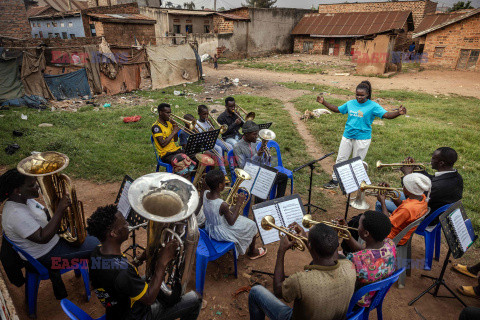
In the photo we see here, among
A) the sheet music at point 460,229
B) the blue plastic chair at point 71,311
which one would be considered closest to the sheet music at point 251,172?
the sheet music at point 460,229

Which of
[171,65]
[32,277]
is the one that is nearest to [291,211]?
[32,277]

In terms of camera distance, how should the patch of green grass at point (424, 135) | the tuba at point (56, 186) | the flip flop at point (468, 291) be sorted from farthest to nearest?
the patch of green grass at point (424, 135)
the flip flop at point (468, 291)
the tuba at point (56, 186)

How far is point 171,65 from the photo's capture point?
16.2 meters

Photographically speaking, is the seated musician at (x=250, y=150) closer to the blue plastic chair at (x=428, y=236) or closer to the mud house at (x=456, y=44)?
the blue plastic chair at (x=428, y=236)

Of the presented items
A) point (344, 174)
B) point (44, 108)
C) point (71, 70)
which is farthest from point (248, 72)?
point (344, 174)

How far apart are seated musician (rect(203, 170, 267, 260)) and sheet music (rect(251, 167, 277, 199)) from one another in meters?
0.63

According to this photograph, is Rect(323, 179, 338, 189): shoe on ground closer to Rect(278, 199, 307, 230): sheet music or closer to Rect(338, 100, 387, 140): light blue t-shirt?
Rect(338, 100, 387, 140): light blue t-shirt

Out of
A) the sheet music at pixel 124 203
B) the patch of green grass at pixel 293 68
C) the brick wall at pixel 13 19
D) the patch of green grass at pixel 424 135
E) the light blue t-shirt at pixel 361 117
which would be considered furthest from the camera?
the patch of green grass at pixel 293 68

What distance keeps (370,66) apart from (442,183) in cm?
1882

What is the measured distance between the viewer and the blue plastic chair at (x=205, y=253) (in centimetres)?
364

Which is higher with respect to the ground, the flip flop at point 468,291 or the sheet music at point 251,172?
the sheet music at point 251,172

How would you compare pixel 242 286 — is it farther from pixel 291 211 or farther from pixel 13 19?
pixel 13 19

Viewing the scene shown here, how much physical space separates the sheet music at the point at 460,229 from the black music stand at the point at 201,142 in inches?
158

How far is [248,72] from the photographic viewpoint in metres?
21.9
